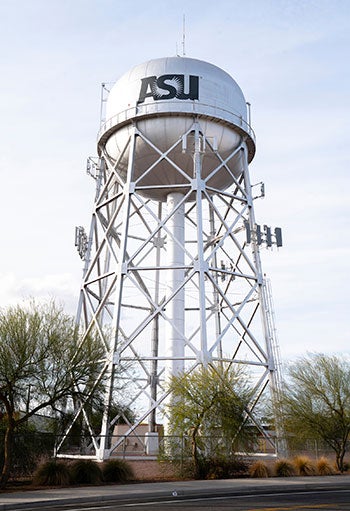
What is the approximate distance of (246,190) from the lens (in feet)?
91.0

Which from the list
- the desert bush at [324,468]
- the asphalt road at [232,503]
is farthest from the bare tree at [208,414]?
the asphalt road at [232,503]

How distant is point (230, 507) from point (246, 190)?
59.6 feet

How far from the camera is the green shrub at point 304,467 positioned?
830 inches

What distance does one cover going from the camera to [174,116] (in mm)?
25859

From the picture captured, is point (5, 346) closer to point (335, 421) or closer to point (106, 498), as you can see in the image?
point (106, 498)

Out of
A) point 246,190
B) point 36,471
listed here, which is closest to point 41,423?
point 36,471

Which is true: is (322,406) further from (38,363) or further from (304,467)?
(38,363)

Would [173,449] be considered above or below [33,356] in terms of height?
below

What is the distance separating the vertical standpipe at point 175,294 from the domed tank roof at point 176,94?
4.62 m

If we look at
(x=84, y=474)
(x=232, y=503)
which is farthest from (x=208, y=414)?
(x=232, y=503)

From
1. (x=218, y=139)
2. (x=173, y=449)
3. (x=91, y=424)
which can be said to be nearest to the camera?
(x=173, y=449)

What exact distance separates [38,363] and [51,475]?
349 cm

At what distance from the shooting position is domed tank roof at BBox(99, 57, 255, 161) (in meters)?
25.8

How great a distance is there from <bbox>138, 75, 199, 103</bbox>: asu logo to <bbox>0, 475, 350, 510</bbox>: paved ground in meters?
16.7
